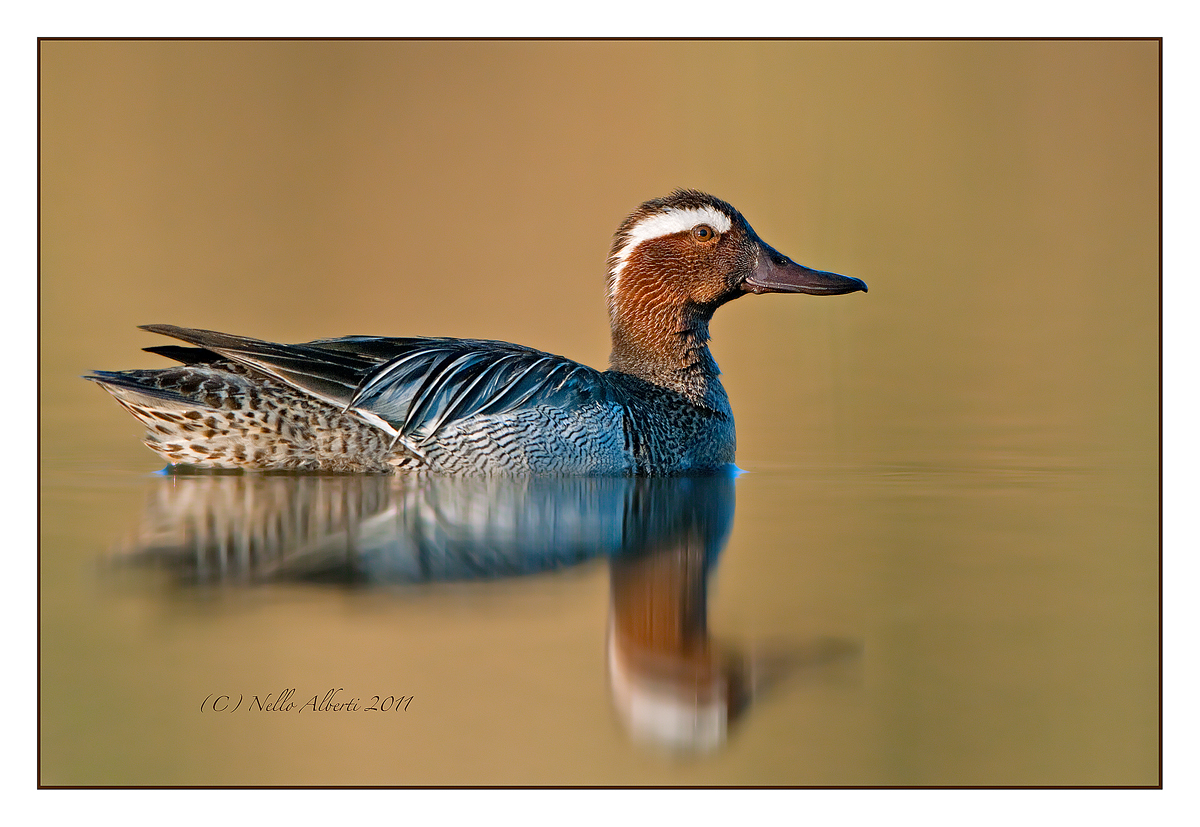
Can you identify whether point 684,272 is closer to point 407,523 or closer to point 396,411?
point 396,411

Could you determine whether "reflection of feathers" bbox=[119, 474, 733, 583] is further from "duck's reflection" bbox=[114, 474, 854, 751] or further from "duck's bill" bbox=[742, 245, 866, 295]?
"duck's bill" bbox=[742, 245, 866, 295]

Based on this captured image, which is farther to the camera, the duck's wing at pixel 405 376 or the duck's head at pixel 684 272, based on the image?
the duck's head at pixel 684 272

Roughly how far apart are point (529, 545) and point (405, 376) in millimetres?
2197

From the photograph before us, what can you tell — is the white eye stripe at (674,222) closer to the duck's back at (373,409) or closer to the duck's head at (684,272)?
the duck's head at (684,272)

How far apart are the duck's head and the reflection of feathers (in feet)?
4.16

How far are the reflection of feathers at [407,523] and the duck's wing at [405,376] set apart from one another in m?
0.42

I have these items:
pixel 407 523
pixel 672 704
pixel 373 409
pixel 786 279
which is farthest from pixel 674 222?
pixel 672 704

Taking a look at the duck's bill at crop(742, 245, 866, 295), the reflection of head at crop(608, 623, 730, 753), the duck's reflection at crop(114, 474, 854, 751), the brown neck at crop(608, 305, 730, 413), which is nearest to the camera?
the reflection of head at crop(608, 623, 730, 753)

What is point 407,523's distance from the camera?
599 centimetres

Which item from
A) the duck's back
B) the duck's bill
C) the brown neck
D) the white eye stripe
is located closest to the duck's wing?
the duck's back

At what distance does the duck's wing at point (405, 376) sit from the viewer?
23.8 ft

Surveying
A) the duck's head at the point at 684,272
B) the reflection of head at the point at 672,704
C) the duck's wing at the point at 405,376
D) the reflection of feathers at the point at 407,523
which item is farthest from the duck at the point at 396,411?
the reflection of head at the point at 672,704

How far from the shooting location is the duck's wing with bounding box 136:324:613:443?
726cm

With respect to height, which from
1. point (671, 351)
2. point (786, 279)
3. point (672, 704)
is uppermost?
point (786, 279)
